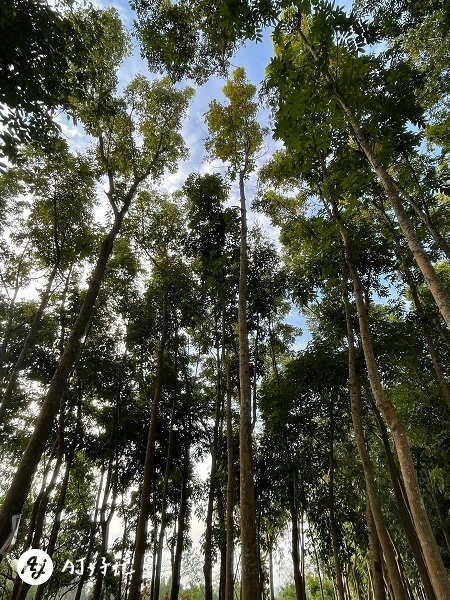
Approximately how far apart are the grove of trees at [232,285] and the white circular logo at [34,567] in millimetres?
931

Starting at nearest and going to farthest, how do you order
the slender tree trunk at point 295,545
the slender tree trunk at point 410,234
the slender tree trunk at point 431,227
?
the slender tree trunk at point 410,234 < the slender tree trunk at point 431,227 < the slender tree trunk at point 295,545

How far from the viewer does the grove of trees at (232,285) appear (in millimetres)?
5637

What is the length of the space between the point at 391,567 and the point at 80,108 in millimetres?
11278

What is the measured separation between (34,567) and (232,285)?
7.51 m

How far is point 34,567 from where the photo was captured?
5.55 metres

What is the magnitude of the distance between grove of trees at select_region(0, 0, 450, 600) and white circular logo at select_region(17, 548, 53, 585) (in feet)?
3.05

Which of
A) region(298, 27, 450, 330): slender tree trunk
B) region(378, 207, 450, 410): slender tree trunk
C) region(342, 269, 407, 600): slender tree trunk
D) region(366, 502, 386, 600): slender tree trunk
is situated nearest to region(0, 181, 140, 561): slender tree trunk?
region(298, 27, 450, 330): slender tree trunk

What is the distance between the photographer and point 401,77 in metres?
6.30

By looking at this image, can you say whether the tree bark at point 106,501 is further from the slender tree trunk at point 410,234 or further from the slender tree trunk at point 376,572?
the slender tree trunk at point 410,234

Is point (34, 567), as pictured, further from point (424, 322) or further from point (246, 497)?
point (424, 322)

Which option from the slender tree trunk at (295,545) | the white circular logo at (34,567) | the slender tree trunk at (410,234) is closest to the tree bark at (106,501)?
the slender tree trunk at (295,545)

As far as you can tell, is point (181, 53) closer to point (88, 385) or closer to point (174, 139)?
point (174, 139)

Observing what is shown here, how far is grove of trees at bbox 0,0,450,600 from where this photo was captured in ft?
18.5

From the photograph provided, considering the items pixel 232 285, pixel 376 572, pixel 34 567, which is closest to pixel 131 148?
pixel 232 285
